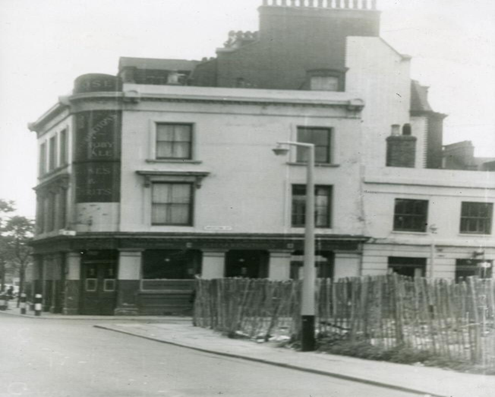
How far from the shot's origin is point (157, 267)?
36969 mm

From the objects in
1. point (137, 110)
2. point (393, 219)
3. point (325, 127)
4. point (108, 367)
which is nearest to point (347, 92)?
point (325, 127)

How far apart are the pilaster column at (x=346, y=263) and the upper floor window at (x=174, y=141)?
→ 8317mm

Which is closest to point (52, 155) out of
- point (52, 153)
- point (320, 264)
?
point (52, 153)

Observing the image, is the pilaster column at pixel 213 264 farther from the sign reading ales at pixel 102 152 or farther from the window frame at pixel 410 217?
the window frame at pixel 410 217

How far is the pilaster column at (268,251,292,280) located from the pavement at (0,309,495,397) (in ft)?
43.3

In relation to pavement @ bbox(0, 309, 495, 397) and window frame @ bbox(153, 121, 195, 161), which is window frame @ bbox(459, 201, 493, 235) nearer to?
window frame @ bbox(153, 121, 195, 161)

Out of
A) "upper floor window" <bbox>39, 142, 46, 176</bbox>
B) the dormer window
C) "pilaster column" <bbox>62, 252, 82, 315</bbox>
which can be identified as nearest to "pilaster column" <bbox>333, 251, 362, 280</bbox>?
the dormer window

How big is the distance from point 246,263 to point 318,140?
6.69m

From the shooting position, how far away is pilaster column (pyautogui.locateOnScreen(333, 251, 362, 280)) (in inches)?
1484

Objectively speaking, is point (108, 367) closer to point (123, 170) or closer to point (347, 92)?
point (123, 170)

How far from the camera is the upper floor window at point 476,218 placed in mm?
36781

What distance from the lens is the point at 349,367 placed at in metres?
15.2

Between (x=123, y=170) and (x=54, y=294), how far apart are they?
24.7 feet

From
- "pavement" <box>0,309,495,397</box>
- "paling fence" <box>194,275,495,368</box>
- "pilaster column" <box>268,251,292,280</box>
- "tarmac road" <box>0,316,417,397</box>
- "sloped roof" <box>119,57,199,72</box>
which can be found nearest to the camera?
"tarmac road" <box>0,316,417,397</box>
